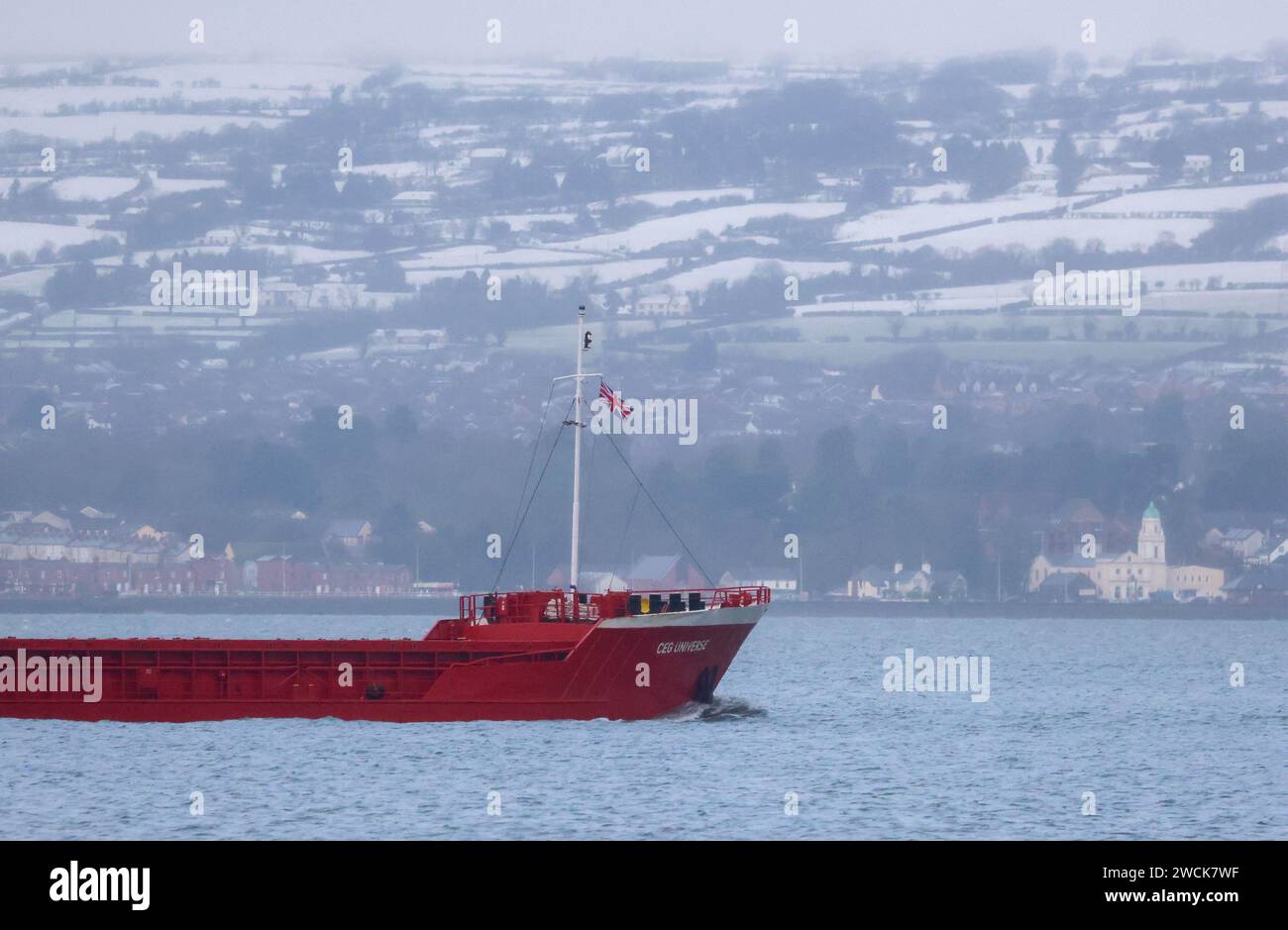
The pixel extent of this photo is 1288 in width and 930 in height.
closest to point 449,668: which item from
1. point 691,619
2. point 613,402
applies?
point 691,619

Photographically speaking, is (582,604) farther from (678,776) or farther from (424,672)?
(678,776)

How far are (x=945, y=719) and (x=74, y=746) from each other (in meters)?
30.2

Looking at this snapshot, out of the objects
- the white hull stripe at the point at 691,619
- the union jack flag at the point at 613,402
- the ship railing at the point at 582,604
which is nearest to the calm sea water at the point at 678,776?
the ship railing at the point at 582,604

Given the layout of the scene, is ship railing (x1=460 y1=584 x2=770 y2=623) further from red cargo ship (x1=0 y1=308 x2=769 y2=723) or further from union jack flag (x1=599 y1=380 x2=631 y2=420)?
union jack flag (x1=599 y1=380 x2=631 y2=420)

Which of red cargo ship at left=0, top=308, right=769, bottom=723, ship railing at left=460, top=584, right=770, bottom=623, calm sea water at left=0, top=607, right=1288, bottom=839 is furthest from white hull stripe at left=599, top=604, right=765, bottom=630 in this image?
calm sea water at left=0, top=607, right=1288, bottom=839

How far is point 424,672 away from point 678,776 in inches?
392

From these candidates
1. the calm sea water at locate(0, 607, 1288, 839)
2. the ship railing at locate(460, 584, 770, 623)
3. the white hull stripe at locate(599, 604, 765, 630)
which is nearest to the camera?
the calm sea water at locate(0, 607, 1288, 839)

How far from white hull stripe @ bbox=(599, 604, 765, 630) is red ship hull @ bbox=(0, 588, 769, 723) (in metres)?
0.04

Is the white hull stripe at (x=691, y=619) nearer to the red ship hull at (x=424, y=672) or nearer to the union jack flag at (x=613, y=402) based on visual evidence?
the red ship hull at (x=424, y=672)

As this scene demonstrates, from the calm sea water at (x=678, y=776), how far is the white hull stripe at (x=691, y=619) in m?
3.05

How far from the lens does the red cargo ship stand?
176 feet
